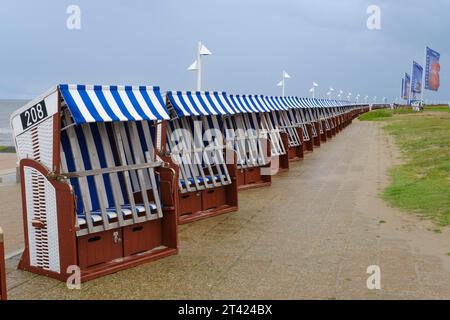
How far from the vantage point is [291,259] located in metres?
6.73

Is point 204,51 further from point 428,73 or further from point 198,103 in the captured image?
point 428,73

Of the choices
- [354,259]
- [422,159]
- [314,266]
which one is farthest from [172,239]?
[422,159]

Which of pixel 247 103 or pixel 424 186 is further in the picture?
pixel 247 103

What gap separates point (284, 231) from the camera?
27.3 feet

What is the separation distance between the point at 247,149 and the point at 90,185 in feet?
22.5

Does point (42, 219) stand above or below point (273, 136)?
below

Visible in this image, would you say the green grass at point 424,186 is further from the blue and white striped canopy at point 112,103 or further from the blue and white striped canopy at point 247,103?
the blue and white striped canopy at point 112,103

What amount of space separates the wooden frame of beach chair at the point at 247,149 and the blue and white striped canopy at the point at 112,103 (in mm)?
5203

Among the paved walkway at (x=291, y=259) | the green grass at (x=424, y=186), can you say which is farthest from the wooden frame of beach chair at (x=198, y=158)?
the green grass at (x=424, y=186)

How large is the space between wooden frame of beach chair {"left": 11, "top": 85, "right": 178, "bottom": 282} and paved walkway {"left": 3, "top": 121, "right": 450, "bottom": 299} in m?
0.33

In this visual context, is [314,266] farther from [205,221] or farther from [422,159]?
[422,159]

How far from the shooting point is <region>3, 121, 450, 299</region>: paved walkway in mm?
5531

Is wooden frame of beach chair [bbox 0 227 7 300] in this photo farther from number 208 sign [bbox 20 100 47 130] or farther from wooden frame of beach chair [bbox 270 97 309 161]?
wooden frame of beach chair [bbox 270 97 309 161]

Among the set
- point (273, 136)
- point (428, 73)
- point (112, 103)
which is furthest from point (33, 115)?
point (428, 73)
